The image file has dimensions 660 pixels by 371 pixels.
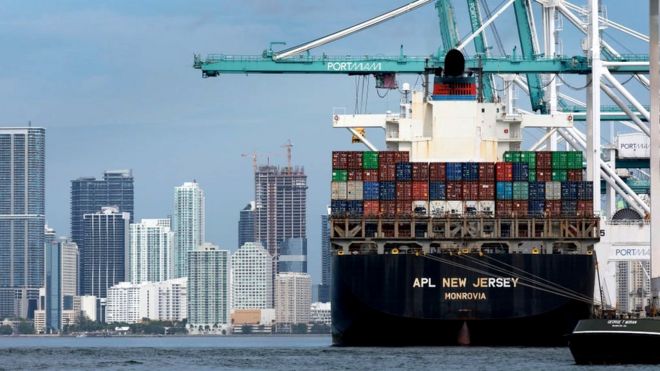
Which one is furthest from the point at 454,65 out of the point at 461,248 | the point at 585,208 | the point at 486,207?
the point at 461,248

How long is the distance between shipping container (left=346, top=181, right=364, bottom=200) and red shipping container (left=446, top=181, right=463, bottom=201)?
3.95m

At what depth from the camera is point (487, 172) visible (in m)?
85.0

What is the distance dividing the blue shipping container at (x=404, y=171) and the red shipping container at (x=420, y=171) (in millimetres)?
188

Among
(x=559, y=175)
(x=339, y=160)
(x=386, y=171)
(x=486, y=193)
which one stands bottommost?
(x=486, y=193)

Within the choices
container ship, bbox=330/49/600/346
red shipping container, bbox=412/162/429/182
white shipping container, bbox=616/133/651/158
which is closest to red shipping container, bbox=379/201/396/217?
container ship, bbox=330/49/600/346

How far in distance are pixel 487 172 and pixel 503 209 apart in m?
2.03

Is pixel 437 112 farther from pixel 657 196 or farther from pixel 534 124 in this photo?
pixel 657 196

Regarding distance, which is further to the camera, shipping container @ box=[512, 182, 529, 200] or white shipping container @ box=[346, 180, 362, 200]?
white shipping container @ box=[346, 180, 362, 200]

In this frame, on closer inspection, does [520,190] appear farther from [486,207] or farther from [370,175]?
[370,175]

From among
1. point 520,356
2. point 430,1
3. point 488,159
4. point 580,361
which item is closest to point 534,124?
point 488,159

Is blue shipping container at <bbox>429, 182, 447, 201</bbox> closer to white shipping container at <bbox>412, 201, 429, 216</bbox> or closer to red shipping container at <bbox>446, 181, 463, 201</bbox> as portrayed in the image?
red shipping container at <bbox>446, 181, 463, 201</bbox>

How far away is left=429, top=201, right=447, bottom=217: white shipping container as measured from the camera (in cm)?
8400

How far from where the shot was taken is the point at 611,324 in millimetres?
60531

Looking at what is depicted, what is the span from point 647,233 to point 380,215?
24.6 metres
